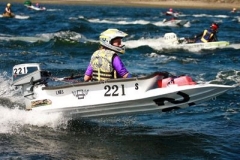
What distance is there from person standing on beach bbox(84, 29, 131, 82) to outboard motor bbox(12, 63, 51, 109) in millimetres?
1252

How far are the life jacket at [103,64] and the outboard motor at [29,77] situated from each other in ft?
3.97

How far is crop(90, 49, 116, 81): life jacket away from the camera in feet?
31.3

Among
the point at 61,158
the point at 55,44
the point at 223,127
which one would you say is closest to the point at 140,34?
the point at 55,44

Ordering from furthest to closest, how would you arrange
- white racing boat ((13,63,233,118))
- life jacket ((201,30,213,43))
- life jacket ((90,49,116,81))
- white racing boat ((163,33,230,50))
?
life jacket ((201,30,213,43))
white racing boat ((163,33,230,50))
life jacket ((90,49,116,81))
white racing boat ((13,63,233,118))

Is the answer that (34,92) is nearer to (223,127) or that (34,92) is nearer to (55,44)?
(223,127)

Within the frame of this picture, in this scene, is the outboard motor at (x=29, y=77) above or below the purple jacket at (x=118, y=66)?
below

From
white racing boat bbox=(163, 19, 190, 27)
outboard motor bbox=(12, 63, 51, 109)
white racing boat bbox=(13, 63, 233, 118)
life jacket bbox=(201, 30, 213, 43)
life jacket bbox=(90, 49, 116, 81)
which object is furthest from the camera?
white racing boat bbox=(163, 19, 190, 27)

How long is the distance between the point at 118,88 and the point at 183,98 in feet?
4.16

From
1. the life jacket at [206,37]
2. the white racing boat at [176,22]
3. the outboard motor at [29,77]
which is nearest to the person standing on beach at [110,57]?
the outboard motor at [29,77]

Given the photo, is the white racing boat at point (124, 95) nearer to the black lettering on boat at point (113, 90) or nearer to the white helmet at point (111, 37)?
the black lettering on boat at point (113, 90)

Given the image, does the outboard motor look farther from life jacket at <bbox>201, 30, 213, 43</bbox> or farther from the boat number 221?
life jacket at <bbox>201, 30, 213, 43</bbox>

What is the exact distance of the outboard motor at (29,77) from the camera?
10.2 m

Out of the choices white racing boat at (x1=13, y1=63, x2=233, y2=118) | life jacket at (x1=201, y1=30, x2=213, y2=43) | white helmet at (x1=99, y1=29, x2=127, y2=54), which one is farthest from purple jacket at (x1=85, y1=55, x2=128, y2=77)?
life jacket at (x1=201, y1=30, x2=213, y2=43)

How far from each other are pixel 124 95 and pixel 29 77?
216 centimetres
